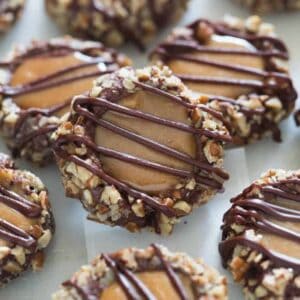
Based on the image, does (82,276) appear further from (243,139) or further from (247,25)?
(247,25)

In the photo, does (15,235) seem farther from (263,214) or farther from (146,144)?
(263,214)

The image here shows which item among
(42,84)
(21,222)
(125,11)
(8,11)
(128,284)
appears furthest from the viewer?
(8,11)

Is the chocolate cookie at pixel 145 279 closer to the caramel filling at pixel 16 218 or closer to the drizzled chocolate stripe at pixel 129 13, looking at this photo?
the caramel filling at pixel 16 218

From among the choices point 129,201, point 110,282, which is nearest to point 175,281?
point 110,282

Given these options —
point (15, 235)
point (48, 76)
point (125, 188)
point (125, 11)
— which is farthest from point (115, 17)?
point (15, 235)

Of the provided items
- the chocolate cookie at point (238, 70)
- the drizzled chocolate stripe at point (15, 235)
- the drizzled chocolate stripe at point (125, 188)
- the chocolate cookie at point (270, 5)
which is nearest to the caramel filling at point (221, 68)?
the chocolate cookie at point (238, 70)
